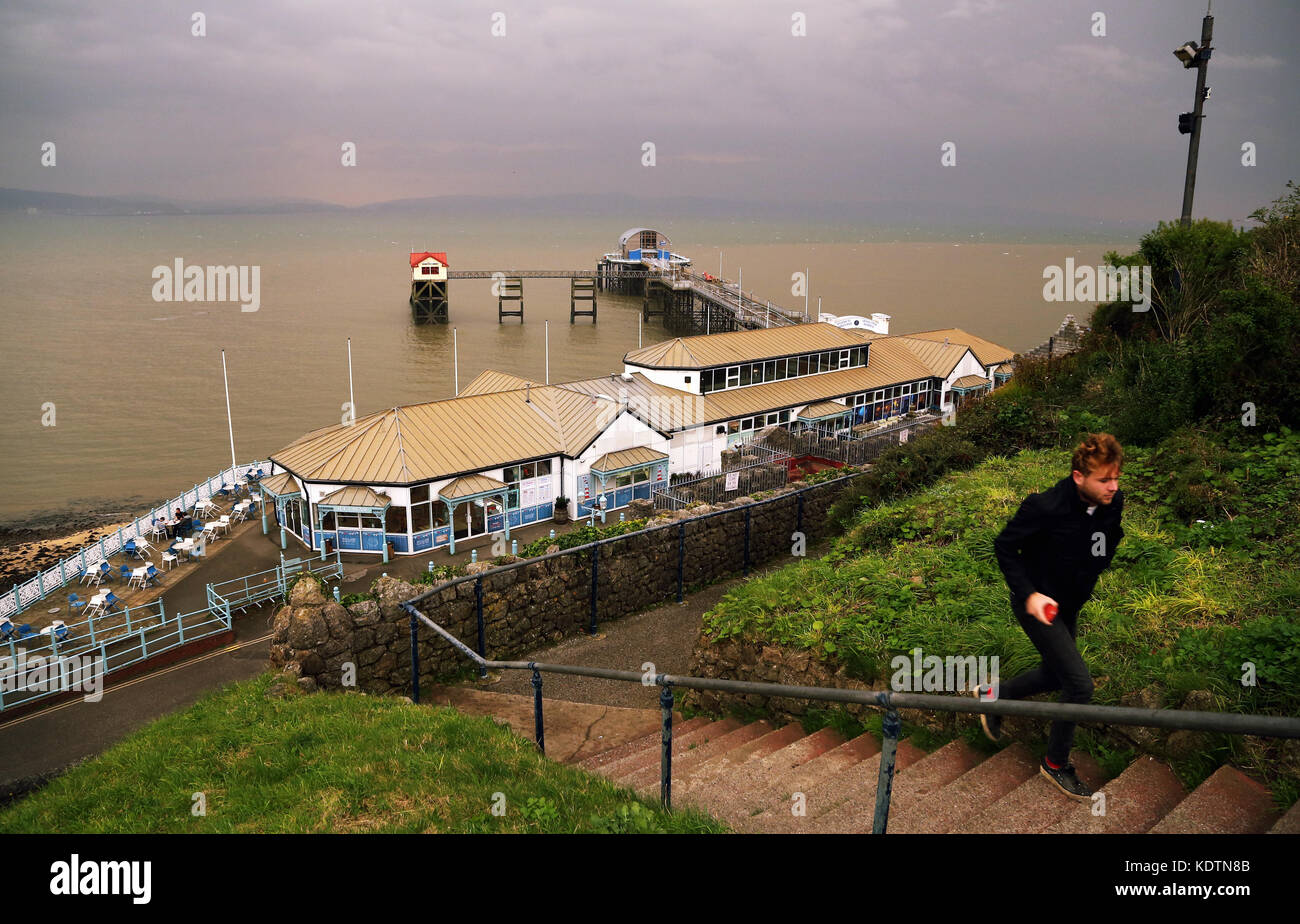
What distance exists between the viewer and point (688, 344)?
3366cm

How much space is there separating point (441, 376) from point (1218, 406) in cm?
4922

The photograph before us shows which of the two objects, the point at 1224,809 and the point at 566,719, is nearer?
the point at 1224,809

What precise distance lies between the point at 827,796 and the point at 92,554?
26.6 meters

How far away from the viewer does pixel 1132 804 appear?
16.6ft

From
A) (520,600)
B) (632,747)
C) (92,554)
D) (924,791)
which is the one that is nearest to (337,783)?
(632,747)

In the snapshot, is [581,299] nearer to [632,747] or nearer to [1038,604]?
[632,747]

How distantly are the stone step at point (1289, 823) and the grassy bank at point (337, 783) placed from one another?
285cm

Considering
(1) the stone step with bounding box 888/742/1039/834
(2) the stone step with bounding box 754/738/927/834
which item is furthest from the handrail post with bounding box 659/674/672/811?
(1) the stone step with bounding box 888/742/1039/834

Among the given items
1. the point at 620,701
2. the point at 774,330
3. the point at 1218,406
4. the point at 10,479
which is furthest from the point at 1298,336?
the point at 10,479

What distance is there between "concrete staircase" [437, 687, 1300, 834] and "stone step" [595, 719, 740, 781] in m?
0.03

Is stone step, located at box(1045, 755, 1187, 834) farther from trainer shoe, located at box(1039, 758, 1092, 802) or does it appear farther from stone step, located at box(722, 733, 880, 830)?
stone step, located at box(722, 733, 880, 830)

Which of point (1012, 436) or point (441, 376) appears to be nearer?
point (1012, 436)

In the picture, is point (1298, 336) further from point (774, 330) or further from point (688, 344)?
point (774, 330)

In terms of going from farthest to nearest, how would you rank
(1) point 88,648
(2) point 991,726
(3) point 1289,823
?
(1) point 88,648
(2) point 991,726
(3) point 1289,823
